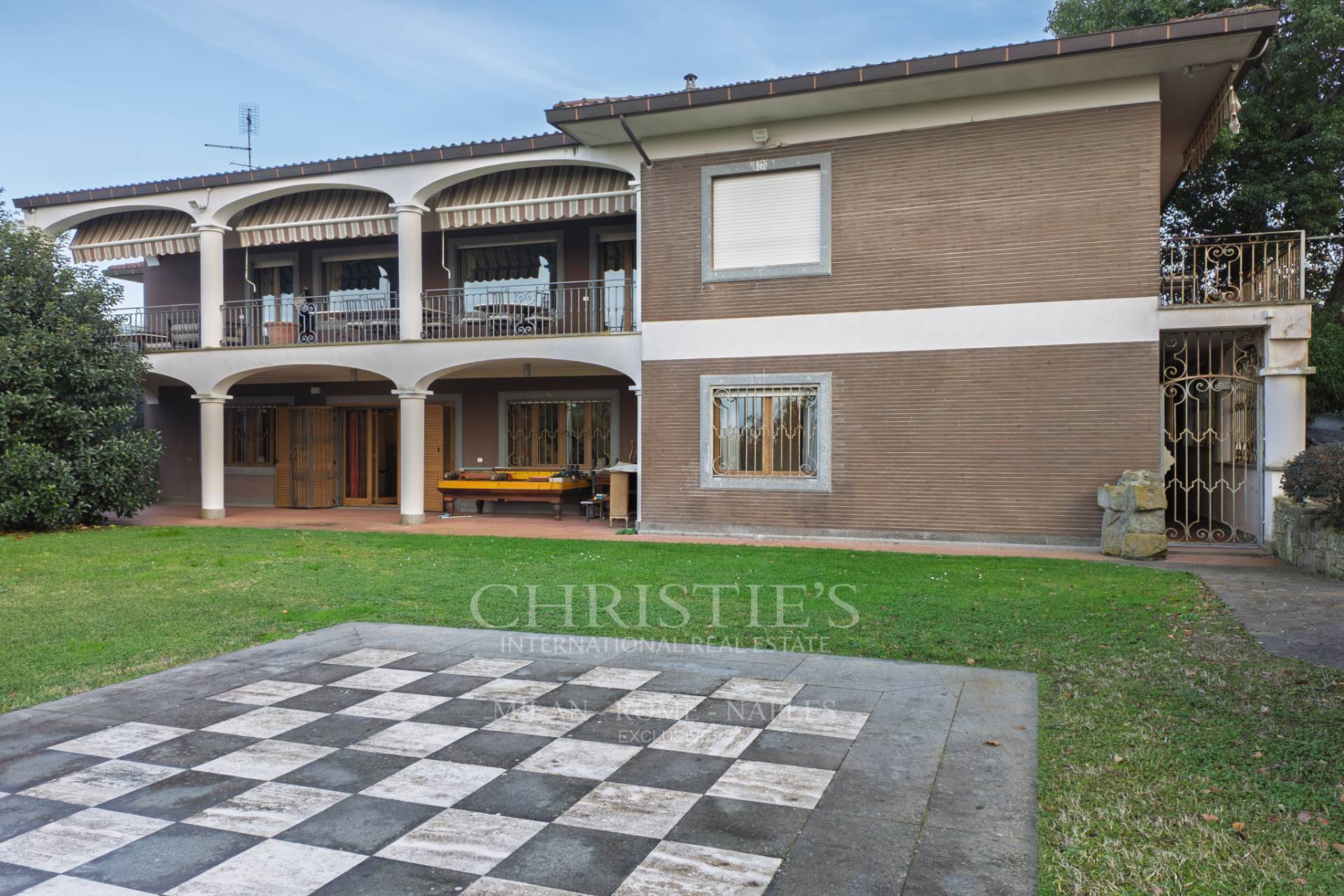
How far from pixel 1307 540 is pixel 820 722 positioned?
23.8ft

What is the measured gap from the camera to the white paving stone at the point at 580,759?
3.41 m

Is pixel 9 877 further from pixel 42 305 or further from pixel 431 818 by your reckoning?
pixel 42 305

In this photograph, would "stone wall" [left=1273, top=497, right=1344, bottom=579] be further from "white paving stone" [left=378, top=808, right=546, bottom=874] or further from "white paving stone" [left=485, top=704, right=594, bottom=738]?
"white paving stone" [left=378, top=808, right=546, bottom=874]

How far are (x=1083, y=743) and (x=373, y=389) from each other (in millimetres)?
15316

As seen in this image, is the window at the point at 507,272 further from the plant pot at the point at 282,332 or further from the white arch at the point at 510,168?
the plant pot at the point at 282,332

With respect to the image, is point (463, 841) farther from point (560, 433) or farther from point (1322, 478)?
point (560, 433)

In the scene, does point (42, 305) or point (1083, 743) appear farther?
point (42, 305)

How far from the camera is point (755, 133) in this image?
38.2 ft

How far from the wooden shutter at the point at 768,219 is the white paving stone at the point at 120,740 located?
9.37 metres

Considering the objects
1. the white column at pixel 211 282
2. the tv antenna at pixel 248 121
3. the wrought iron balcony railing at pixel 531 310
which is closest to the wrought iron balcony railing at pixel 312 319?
the white column at pixel 211 282

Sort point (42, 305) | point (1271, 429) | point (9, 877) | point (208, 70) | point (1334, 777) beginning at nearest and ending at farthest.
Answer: point (9, 877) → point (1334, 777) → point (1271, 429) → point (42, 305) → point (208, 70)

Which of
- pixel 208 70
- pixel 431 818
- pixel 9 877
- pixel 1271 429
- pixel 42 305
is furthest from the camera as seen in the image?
pixel 208 70

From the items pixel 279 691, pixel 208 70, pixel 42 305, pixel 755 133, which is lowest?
pixel 279 691

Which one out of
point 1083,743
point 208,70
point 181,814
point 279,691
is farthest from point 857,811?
point 208,70
